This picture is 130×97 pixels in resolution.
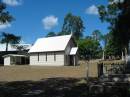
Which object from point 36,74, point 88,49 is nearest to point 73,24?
point 88,49

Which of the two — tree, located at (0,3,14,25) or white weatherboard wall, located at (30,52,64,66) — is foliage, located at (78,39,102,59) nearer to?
white weatherboard wall, located at (30,52,64,66)

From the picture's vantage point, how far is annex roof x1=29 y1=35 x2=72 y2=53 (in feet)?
207

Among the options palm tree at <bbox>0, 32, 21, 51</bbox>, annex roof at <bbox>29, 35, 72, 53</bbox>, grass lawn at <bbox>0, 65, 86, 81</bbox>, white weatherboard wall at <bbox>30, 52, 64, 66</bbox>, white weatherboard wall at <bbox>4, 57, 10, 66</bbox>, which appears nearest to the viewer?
palm tree at <bbox>0, 32, 21, 51</bbox>

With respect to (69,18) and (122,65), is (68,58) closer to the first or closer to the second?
(122,65)

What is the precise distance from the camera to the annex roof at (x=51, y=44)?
63237 millimetres

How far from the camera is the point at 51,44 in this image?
6550 cm

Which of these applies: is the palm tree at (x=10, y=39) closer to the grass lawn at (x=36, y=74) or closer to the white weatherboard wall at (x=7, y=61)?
the grass lawn at (x=36, y=74)

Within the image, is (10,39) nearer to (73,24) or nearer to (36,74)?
(36,74)

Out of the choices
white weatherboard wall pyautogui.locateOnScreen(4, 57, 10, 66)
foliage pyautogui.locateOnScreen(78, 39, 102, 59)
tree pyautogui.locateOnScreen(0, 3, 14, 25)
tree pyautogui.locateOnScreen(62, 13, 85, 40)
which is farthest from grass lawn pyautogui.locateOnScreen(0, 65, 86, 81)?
tree pyautogui.locateOnScreen(62, 13, 85, 40)

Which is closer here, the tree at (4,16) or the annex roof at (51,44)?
the tree at (4,16)

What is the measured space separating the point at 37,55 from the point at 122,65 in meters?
42.5

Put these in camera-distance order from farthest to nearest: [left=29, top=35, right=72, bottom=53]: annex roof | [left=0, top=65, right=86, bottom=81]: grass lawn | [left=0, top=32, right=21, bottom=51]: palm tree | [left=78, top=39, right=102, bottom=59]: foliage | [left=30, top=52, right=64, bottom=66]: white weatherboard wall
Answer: [left=78, top=39, right=102, bottom=59]: foliage < [left=29, top=35, right=72, bottom=53]: annex roof < [left=30, top=52, right=64, bottom=66]: white weatherboard wall < [left=0, top=65, right=86, bottom=81]: grass lawn < [left=0, top=32, right=21, bottom=51]: palm tree

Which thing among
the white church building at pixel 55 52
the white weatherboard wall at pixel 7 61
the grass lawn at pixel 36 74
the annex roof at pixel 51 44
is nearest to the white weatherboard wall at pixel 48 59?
the white church building at pixel 55 52

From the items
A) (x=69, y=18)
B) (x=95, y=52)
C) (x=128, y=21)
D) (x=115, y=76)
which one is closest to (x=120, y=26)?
(x=128, y=21)
